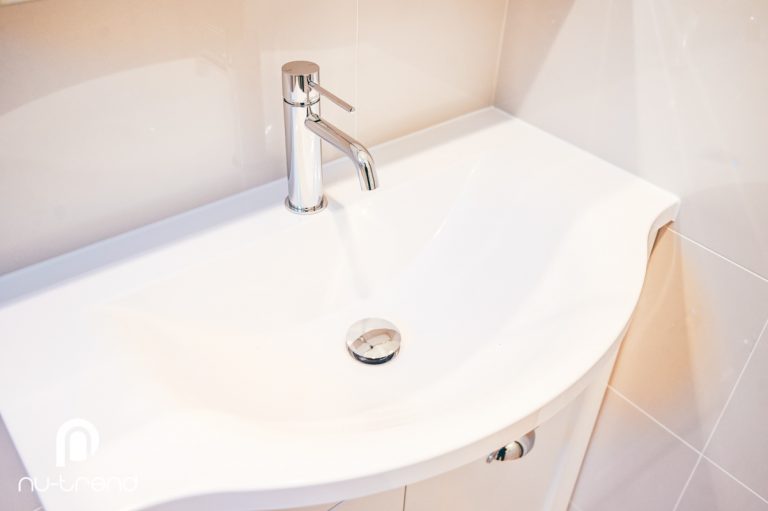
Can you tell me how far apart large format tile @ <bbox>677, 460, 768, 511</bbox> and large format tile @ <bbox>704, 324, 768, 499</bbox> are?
17mm

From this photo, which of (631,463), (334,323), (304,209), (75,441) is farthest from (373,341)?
(631,463)

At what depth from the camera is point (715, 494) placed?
0.97 metres

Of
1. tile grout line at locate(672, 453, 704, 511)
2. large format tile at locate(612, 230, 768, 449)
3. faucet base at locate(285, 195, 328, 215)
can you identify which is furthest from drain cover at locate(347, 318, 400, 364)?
tile grout line at locate(672, 453, 704, 511)

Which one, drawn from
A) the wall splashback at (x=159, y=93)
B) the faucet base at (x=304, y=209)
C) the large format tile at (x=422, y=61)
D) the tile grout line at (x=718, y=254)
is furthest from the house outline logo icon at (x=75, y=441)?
the tile grout line at (x=718, y=254)

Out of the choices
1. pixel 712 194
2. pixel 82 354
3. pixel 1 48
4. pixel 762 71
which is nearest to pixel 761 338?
pixel 712 194

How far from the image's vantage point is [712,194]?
81cm

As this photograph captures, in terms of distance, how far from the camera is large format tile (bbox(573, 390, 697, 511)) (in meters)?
1.01

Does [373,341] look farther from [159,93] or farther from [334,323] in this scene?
[159,93]

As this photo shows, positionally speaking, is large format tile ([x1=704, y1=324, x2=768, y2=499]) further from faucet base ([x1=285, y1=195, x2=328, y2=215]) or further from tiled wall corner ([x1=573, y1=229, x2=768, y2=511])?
faucet base ([x1=285, y1=195, x2=328, y2=215])

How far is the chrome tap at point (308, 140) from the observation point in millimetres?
650

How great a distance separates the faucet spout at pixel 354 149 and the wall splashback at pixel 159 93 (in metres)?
0.10

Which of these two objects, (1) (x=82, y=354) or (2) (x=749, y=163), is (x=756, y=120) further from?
(1) (x=82, y=354)

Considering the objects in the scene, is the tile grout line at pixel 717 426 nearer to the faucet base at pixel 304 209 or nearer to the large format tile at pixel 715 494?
the large format tile at pixel 715 494

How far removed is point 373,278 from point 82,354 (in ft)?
1.17
